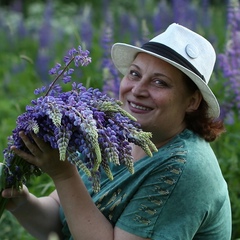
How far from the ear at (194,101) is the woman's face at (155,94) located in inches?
1.4

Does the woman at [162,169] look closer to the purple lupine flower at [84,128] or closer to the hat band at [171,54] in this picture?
the hat band at [171,54]

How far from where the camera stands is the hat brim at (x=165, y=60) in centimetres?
257

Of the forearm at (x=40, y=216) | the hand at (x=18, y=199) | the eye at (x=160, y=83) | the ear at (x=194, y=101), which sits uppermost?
the eye at (x=160, y=83)

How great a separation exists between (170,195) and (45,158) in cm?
50

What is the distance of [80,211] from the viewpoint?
2.46 metres

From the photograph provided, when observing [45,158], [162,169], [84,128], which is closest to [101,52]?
[162,169]

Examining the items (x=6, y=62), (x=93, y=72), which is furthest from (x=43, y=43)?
(x=93, y=72)

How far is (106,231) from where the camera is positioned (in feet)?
8.20

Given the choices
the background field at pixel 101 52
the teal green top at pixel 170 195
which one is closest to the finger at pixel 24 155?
the teal green top at pixel 170 195

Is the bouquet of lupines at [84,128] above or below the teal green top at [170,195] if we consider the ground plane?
above

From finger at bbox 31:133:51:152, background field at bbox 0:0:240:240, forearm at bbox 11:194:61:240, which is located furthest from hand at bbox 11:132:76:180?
background field at bbox 0:0:240:240

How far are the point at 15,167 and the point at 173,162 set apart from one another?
23.4 inches

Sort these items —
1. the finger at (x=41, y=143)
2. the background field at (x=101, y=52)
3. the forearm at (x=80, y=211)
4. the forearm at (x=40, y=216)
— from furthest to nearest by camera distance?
the background field at (x=101, y=52) < the forearm at (x=40, y=216) < the forearm at (x=80, y=211) < the finger at (x=41, y=143)

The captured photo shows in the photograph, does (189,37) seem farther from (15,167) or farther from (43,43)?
(43,43)
